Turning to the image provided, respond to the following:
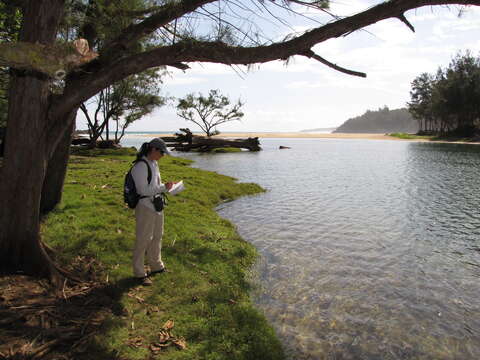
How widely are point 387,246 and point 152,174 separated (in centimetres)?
771

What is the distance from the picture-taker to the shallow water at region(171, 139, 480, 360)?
18.4 ft

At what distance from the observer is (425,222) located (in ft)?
43.6

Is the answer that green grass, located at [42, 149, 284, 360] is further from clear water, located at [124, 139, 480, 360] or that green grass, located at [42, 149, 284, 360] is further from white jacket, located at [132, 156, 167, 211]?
white jacket, located at [132, 156, 167, 211]

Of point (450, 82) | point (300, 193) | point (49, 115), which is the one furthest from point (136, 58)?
point (450, 82)

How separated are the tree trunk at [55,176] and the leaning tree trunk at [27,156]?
3977mm

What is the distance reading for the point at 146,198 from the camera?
6.19m

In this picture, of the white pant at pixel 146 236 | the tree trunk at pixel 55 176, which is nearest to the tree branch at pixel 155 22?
the white pant at pixel 146 236

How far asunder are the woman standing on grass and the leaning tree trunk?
1450 mm

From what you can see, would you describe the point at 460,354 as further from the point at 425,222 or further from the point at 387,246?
the point at 425,222

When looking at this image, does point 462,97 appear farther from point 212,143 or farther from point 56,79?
point 56,79

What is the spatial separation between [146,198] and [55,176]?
17.0 ft

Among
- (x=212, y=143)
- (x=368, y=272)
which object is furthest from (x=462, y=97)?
(x=368, y=272)

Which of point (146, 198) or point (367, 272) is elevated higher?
point (146, 198)

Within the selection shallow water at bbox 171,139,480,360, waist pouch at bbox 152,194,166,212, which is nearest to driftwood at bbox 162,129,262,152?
shallow water at bbox 171,139,480,360
